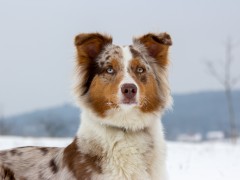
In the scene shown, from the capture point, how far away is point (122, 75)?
6.17 metres

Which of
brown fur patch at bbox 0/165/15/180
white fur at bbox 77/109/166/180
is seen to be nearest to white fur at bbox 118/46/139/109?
white fur at bbox 77/109/166/180

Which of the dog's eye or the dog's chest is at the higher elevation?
the dog's eye

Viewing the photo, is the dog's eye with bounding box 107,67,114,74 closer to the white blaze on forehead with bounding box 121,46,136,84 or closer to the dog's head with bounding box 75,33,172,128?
the dog's head with bounding box 75,33,172,128

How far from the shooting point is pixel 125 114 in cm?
615

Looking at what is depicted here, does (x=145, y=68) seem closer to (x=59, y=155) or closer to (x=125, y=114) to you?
(x=125, y=114)

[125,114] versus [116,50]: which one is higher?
[116,50]

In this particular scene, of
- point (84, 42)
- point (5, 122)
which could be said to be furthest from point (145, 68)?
point (5, 122)

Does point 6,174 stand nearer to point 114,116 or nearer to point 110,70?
point 114,116

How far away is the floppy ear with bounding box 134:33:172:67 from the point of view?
6.86m

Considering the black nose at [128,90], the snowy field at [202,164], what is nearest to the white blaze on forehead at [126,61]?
the black nose at [128,90]

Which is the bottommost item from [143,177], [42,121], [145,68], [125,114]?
[42,121]

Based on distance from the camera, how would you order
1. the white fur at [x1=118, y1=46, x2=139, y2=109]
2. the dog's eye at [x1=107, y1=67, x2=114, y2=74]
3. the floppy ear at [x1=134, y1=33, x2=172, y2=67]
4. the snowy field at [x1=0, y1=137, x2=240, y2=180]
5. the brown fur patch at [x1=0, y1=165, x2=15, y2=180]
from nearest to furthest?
the white fur at [x1=118, y1=46, x2=139, y2=109]
the dog's eye at [x1=107, y1=67, x2=114, y2=74]
the brown fur patch at [x1=0, y1=165, x2=15, y2=180]
the floppy ear at [x1=134, y1=33, x2=172, y2=67]
the snowy field at [x1=0, y1=137, x2=240, y2=180]

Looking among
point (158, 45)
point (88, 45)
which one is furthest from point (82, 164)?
point (158, 45)

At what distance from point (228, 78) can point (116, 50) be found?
1058 inches
